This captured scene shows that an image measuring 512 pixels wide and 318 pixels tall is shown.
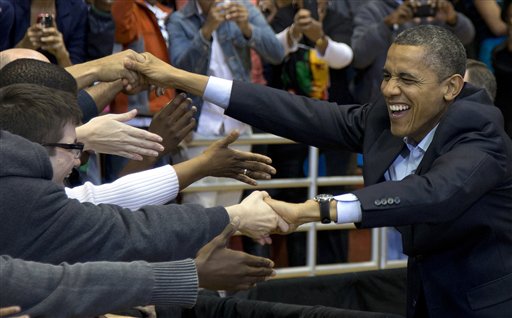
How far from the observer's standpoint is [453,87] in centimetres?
453

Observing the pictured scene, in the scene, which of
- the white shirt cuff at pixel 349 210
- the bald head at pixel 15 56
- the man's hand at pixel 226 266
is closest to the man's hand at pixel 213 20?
the bald head at pixel 15 56

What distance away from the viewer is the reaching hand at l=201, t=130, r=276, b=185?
15.9 feet

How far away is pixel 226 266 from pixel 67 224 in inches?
34.9

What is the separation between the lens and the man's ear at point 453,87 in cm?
452

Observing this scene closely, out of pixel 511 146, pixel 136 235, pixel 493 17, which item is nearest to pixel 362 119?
pixel 511 146

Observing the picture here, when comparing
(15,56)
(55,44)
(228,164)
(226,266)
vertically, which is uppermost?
(55,44)

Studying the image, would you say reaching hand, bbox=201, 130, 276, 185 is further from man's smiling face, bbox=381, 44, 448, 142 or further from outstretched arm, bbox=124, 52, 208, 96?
man's smiling face, bbox=381, 44, 448, 142

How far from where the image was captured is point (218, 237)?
13.0ft

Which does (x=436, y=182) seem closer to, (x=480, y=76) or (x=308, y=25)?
(x=480, y=76)

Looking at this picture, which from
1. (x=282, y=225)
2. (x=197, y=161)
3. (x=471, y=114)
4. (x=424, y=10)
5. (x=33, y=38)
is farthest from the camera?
(x=424, y=10)

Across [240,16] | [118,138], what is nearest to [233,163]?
[118,138]

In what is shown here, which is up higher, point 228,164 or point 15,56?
point 15,56

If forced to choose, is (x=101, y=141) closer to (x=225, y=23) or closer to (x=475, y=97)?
(x=475, y=97)

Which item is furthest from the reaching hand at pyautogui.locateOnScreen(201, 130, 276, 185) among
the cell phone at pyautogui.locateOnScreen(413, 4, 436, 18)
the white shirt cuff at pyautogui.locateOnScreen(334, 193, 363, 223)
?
the cell phone at pyautogui.locateOnScreen(413, 4, 436, 18)
